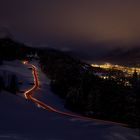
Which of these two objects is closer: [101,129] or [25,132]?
[25,132]

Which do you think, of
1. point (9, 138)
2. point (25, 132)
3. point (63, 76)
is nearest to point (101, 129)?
point (25, 132)

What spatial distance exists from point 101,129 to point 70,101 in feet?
101

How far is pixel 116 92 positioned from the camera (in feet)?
194

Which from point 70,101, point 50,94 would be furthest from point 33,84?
point 70,101

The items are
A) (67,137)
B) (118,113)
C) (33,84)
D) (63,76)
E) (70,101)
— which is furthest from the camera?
(33,84)

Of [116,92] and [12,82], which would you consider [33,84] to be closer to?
[12,82]

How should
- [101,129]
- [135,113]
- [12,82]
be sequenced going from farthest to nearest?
[12,82]
[135,113]
[101,129]

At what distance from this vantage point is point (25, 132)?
28.5m

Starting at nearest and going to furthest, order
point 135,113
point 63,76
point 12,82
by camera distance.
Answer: point 135,113
point 12,82
point 63,76

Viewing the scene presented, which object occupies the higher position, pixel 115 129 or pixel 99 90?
pixel 99 90

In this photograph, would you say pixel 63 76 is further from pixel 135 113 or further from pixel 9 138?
pixel 9 138

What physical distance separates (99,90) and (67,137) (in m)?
31.3

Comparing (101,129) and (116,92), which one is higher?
(116,92)

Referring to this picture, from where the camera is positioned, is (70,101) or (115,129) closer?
(115,129)
